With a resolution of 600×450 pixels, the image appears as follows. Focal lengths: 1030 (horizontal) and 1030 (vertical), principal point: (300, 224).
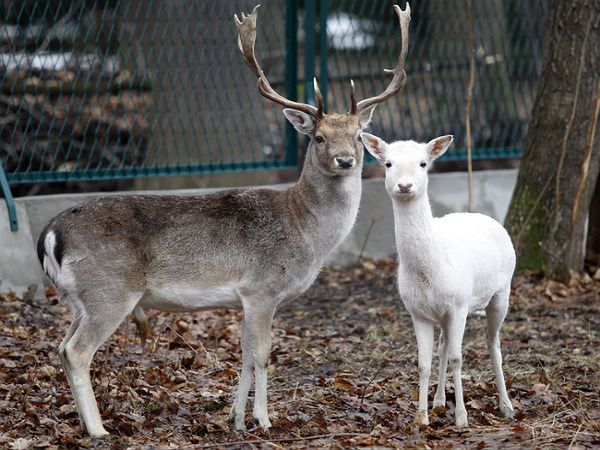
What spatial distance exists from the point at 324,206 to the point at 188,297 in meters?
1.08

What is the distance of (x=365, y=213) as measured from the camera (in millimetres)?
11500

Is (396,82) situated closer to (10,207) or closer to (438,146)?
(438,146)

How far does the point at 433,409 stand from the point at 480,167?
8.40 m

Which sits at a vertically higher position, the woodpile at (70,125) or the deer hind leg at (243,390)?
the woodpile at (70,125)

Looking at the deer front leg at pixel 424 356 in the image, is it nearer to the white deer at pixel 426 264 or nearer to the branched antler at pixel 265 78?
the white deer at pixel 426 264

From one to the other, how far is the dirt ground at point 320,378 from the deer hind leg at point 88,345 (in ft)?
0.48

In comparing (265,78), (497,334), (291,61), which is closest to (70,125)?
(291,61)

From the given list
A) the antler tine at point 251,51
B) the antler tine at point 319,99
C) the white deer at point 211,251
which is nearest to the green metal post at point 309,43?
the antler tine at point 251,51

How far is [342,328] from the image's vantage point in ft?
29.9

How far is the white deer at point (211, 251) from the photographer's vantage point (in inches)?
240

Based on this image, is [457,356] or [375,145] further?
[375,145]

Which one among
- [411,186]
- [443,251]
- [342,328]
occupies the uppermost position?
[411,186]

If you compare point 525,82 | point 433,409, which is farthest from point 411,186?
point 525,82

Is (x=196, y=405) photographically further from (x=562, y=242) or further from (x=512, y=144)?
(x=512, y=144)
